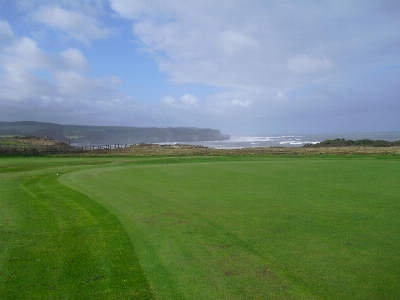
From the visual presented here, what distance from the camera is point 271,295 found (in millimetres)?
4621

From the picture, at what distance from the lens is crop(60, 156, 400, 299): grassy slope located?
4.88 m

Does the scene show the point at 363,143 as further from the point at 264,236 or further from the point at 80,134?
the point at 80,134

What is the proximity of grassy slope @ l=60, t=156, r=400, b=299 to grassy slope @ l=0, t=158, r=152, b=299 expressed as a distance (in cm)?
34

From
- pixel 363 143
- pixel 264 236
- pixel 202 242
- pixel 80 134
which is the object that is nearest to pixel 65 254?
pixel 202 242

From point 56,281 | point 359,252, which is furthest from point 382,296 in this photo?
point 56,281

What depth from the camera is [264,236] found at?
696 centimetres

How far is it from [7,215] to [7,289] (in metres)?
4.54

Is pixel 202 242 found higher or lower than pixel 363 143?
lower

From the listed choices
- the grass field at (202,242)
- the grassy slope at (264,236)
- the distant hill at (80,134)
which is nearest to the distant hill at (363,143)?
the grassy slope at (264,236)

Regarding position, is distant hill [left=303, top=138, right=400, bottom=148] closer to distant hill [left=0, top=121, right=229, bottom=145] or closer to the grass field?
the grass field

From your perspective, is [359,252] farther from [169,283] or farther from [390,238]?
[169,283]

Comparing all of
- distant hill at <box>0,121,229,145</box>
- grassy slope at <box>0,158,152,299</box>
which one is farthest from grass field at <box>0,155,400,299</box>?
distant hill at <box>0,121,229,145</box>

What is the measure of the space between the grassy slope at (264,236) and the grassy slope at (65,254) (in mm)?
339

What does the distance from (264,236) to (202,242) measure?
133 centimetres
